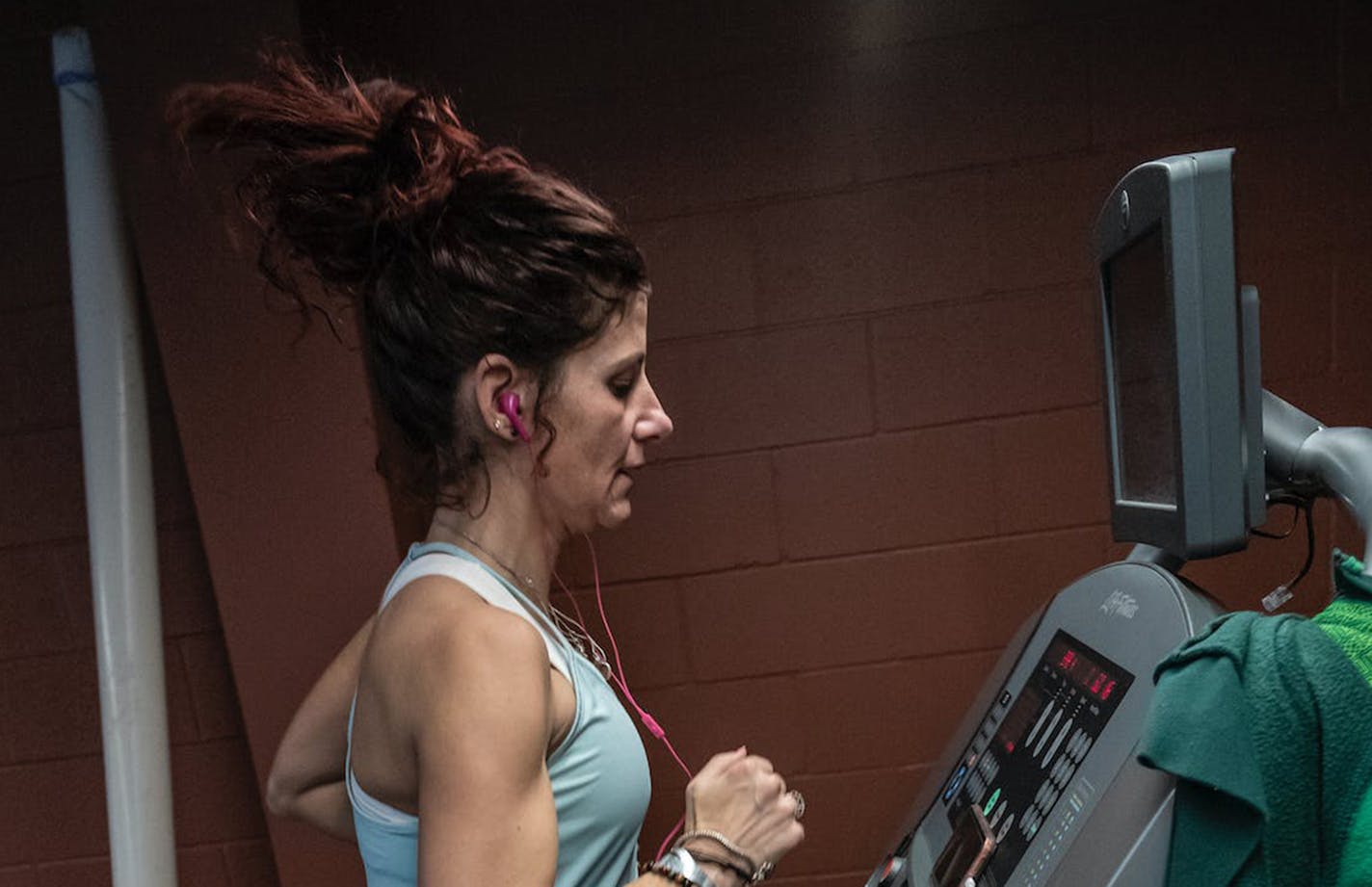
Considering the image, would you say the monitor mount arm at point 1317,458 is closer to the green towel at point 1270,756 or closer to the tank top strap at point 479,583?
the green towel at point 1270,756

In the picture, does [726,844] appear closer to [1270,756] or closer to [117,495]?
[1270,756]

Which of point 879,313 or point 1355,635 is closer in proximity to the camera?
point 1355,635

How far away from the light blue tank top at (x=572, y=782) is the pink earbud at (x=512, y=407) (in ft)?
0.47

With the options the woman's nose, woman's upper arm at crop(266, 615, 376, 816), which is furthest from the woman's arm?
the woman's nose

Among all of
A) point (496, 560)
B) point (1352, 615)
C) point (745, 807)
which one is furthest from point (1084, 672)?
point (496, 560)

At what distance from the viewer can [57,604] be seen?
80.4 inches

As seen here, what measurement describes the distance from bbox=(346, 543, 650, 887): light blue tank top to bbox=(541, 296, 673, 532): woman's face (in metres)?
0.12

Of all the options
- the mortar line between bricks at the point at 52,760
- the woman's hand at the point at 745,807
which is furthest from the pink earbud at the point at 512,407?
the mortar line between bricks at the point at 52,760

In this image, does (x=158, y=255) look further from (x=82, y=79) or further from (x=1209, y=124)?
(x=1209, y=124)

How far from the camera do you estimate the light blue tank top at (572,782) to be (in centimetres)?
100

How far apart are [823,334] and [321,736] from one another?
1176 millimetres

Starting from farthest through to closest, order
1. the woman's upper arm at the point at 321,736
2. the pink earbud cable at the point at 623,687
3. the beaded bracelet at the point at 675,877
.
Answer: the woman's upper arm at the point at 321,736 → the pink earbud cable at the point at 623,687 → the beaded bracelet at the point at 675,877

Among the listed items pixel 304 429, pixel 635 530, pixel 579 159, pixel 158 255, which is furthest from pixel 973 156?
pixel 158 255

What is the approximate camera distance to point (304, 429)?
182cm
